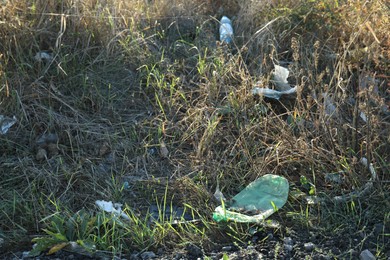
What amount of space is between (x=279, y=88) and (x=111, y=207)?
1.30 metres

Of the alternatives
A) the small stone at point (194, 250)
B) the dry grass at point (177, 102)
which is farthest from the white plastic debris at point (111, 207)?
→ the small stone at point (194, 250)

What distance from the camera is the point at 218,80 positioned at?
12.9ft

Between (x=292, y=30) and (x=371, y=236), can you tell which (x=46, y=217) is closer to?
(x=371, y=236)

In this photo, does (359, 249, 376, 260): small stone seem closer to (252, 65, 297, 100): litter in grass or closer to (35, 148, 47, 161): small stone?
(252, 65, 297, 100): litter in grass

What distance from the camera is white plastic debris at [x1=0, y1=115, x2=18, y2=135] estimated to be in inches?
145

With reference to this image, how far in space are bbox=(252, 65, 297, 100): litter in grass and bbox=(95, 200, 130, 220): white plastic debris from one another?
1.05 meters

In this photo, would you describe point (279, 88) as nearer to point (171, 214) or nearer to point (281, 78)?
point (281, 78)

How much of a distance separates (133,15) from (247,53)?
79 cm

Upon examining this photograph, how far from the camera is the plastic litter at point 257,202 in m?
3.13

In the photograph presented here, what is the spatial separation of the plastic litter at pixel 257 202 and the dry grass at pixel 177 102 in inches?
3.1

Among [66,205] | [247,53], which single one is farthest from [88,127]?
[247,53]

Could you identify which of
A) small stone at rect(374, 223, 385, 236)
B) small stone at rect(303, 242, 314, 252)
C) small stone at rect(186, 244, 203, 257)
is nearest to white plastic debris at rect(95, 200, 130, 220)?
small stone at rect(186, 244, 203, 257)

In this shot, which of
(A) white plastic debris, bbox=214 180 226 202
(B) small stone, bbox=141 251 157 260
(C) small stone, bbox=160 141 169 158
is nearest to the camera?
(B) small stone, bbox=141 251 157 260

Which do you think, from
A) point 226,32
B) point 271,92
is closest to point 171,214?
point 271,92
